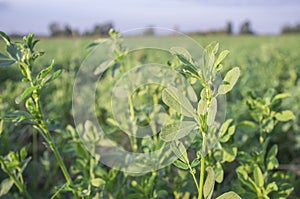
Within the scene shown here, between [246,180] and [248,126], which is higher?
[248,126]

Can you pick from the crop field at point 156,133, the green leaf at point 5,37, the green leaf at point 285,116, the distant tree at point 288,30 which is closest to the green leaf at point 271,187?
the crop field at point 156,133

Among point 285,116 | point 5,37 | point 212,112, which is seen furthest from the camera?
point 285,116

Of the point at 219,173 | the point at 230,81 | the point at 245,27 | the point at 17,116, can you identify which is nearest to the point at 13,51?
the point at 17,116

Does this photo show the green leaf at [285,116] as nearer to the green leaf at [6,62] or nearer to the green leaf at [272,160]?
the green leaf at [272,160]

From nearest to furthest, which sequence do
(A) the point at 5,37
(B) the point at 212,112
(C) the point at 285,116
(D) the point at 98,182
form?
(B) the point at 212,112
(A) the point at 5,37
(D) the point at 98,182
(C) the point at 285,116

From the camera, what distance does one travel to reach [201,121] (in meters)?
0.71

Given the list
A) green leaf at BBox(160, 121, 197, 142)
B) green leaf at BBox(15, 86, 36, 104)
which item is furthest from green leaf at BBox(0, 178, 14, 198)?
green leaf at BBox(160, 121, 197, 142)

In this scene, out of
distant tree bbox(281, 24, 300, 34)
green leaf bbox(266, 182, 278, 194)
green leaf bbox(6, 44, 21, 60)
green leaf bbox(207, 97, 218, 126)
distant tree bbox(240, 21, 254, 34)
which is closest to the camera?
green leaf bbox(207, 97, 218, 126)

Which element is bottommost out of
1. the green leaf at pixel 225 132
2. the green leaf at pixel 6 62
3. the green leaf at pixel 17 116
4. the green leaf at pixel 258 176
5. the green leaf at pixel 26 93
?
the green leaf at pixel 258 176

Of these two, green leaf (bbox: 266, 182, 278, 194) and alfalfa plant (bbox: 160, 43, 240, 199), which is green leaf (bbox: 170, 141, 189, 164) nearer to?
alfalfa plant (bbox: 160, 43, 240, 199)

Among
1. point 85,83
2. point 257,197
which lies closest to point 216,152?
point 257,197

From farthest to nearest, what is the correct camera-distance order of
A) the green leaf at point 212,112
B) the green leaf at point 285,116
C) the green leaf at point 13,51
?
the green leaf at point 285,116, the green leaf at point 13,51, the green leaf at point 212,112

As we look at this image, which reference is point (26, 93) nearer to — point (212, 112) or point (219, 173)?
point (212, 112)

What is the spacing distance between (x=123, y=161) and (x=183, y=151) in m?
0.40
